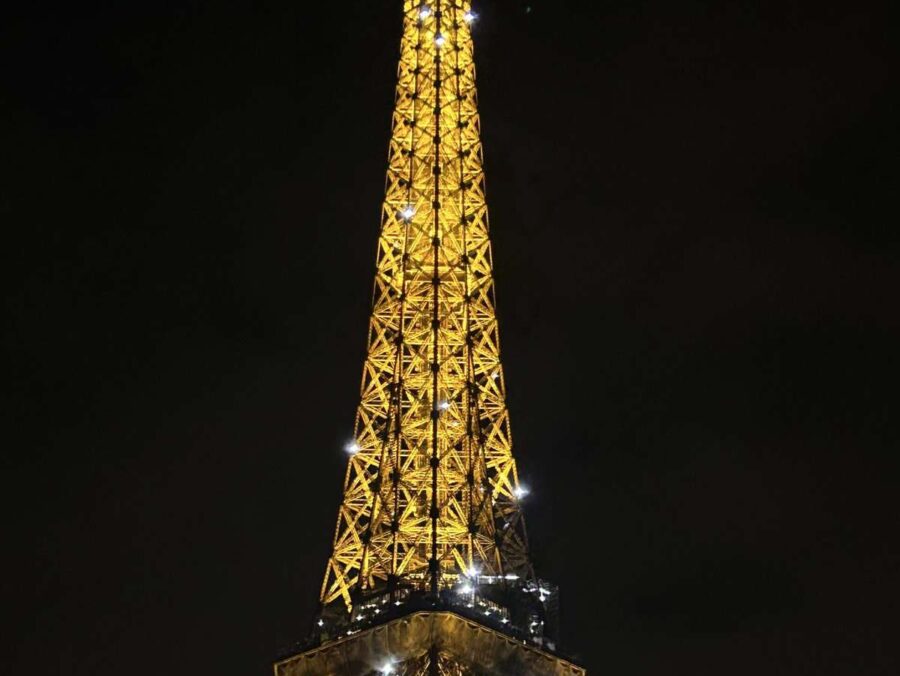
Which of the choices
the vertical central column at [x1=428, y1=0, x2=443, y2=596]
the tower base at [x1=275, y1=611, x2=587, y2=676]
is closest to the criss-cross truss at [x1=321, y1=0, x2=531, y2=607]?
the vertical central column at [x1=428, y1=0, x2=443, y2=596]

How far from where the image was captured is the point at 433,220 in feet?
249

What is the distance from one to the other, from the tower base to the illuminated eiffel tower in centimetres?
6

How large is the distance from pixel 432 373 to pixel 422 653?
1455 cm

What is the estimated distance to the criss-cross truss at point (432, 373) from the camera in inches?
2613

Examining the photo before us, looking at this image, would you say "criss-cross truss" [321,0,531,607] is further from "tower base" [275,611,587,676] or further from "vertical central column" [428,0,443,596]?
"tower base" [275,611,587,676]

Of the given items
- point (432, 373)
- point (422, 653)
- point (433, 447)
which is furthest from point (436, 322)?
point (422, 653)

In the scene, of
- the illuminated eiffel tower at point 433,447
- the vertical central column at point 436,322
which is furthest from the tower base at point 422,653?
the vertical central column at point 436,322

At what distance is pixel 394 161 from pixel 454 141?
338cm

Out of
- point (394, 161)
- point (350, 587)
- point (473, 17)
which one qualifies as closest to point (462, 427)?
point (350, 587)

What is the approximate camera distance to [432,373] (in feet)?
232

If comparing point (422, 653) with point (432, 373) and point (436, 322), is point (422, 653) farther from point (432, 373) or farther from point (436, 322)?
point (436, 322)

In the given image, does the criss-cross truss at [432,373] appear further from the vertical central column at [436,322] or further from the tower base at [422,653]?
the tower base at [422,653]

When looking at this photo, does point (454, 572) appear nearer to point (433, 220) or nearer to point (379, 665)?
point (379, 665)

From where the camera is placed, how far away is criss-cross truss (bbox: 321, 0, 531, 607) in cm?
6638
